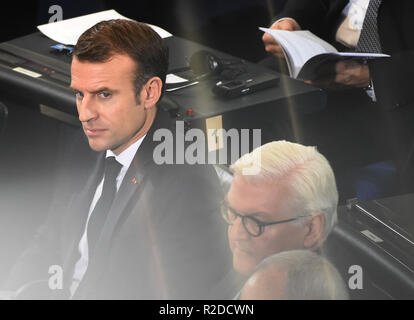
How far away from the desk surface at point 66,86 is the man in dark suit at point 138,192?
41 cm

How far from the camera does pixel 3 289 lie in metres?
1.57

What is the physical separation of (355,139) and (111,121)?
112 cm

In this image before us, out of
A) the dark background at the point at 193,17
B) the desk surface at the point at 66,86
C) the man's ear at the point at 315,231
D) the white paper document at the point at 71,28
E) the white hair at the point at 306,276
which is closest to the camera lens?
the white hair at the point at 306,276

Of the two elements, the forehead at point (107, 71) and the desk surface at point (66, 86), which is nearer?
the forehead at point (107, 71)

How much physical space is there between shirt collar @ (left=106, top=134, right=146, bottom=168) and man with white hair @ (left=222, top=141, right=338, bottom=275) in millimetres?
211

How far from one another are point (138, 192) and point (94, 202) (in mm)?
150

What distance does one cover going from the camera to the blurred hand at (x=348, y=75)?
222cm

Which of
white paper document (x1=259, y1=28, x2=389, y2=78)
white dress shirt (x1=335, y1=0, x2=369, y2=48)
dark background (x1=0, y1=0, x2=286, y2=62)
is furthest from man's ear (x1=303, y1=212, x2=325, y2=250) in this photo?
dark background (x1=0, y1=0, x2=286, y2=62)

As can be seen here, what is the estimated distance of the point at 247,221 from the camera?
1396 mm

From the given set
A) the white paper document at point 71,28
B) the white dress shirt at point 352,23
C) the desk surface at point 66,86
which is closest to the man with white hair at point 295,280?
the desk surface at point 66,86

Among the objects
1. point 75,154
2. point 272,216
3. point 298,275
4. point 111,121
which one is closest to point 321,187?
point 272,216

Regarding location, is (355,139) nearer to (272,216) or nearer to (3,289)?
(272,216)

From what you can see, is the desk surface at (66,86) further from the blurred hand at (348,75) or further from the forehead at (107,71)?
the forehead at (107,71)

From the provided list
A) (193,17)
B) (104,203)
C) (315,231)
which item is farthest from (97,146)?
(193,17)
